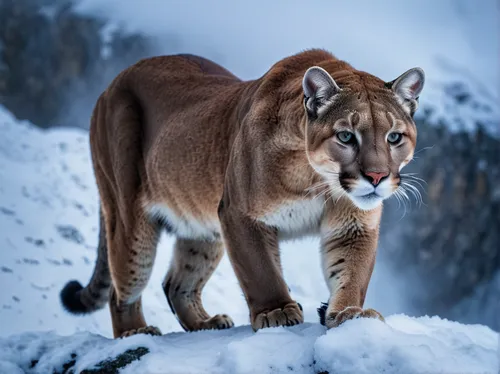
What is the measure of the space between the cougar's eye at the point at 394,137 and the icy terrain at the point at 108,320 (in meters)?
0.84

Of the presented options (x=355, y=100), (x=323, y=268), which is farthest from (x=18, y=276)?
(x=355, y=100)

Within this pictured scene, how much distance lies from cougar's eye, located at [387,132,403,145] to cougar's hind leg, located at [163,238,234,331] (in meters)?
2.13

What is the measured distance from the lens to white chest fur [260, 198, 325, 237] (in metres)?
3.77

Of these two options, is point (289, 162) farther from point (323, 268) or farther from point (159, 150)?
point (159, 150)

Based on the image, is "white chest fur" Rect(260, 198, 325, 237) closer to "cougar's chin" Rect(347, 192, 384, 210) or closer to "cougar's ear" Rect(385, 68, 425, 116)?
"cougar's chin" Rect(347, 192, 384, 210)

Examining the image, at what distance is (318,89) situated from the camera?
3.50m

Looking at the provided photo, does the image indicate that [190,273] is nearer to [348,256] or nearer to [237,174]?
[237,174]

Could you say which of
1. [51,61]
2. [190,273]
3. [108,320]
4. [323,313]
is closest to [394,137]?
[323,313]

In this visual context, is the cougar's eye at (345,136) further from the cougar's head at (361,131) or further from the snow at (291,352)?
the snow at (291,352)

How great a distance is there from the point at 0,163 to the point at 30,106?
31.6 feet

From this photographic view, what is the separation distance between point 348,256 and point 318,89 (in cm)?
88

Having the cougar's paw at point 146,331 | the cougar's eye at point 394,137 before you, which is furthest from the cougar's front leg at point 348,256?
the cougar's paw at point 146,331

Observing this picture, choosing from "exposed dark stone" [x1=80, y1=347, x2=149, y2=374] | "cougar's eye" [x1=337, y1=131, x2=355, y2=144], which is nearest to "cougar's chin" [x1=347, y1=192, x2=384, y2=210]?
"cougar's eye" [x1=337, y1=131, x2=355, y2=144]

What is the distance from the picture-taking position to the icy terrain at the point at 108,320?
9.66 ft
